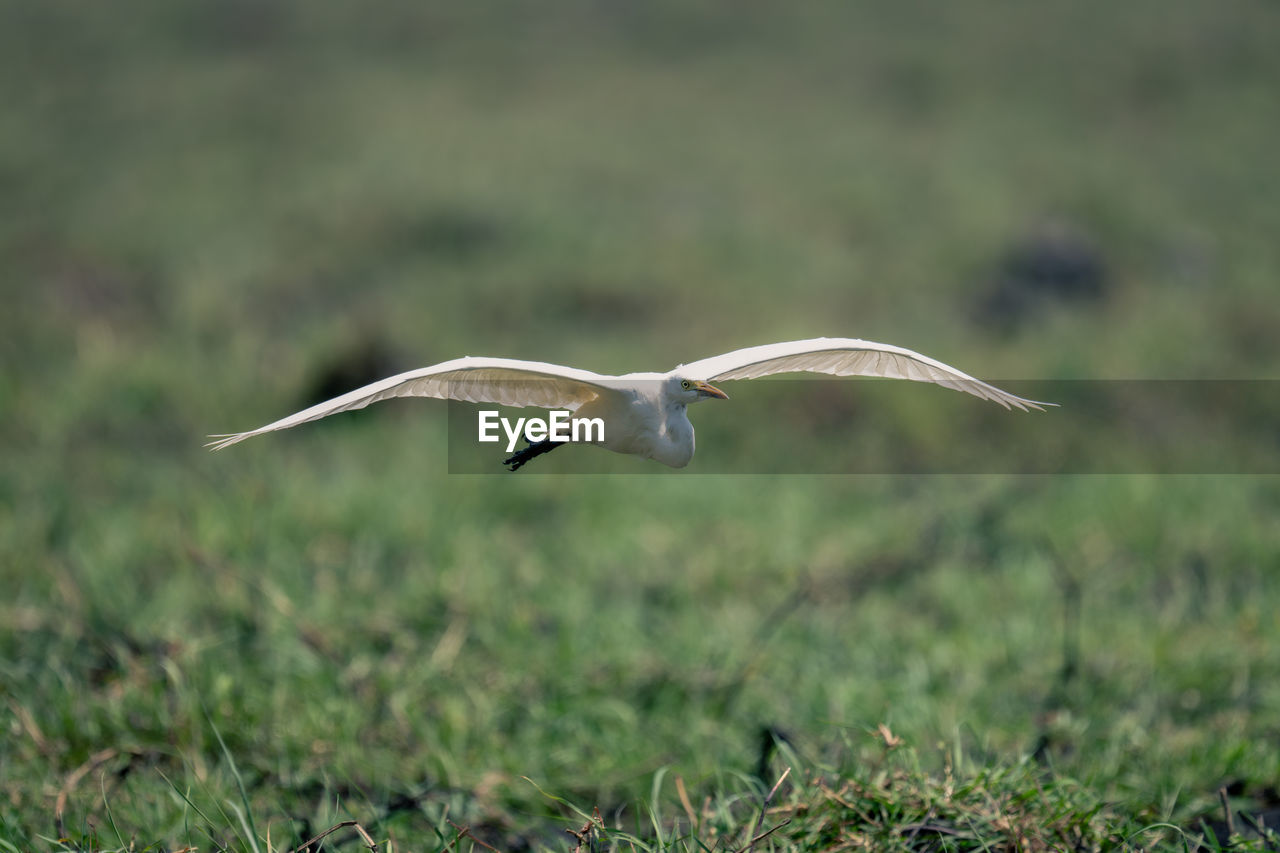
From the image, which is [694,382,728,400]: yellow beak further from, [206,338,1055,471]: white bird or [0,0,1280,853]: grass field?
[0,0,1280,853]: grass field

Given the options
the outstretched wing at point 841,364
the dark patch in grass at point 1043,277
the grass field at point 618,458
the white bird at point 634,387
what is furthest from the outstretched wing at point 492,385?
the dark patch in grass at point 1043,277

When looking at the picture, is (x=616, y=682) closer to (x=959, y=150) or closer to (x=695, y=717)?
(x=695, y=717)

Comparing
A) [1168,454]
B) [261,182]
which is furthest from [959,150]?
[261,182]

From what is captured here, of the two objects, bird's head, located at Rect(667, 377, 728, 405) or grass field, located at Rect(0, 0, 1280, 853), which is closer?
bird's head, located at Rect(667, 377, 728, 405)

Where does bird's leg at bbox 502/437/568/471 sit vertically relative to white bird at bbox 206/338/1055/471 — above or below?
below

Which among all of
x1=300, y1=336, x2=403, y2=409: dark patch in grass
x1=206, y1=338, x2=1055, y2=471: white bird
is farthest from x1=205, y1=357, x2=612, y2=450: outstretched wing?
x1=300, y1=336, x2=403, y2=409: dark patch in grass

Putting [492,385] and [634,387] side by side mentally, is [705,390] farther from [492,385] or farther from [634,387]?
[492,385]

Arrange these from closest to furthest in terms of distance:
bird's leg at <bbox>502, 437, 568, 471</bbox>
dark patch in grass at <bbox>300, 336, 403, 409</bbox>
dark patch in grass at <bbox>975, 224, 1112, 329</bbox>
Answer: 1. bird's leg at <bbox>502, 437, 568, 471</bbox>
2. dark patch in grass at <bbox>300, 336, 403, 409</bbox>
3. dark patch in grass at <bbox>975, 224, 1112, 329</bbox>
